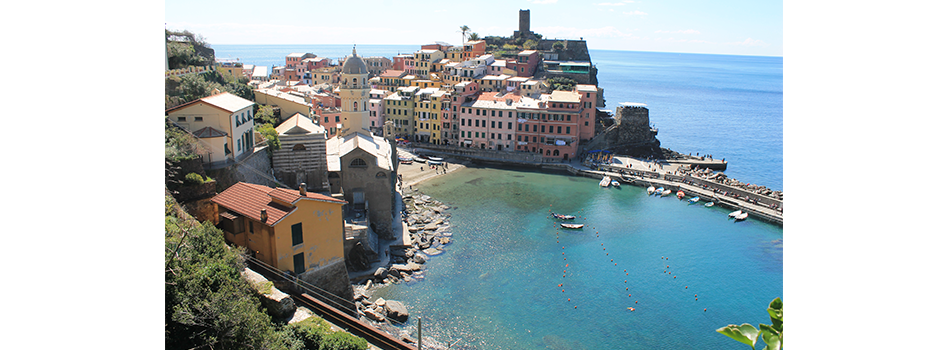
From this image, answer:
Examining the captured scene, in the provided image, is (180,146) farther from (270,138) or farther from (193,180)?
(270,138)

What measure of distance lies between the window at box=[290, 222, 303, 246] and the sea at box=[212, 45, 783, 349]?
5.82m

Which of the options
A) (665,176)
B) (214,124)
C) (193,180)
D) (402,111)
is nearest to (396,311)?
(193,180)

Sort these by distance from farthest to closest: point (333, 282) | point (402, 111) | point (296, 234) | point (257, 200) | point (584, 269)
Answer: point (402, 111) < point (584, 269) < point (333, 282) < point (257, 200) < point (296, 234)

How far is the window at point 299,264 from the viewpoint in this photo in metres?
15.4

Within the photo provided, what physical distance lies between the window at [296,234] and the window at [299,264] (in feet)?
1.26

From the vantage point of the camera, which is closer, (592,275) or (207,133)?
(207,133)

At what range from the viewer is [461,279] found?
74.7ft

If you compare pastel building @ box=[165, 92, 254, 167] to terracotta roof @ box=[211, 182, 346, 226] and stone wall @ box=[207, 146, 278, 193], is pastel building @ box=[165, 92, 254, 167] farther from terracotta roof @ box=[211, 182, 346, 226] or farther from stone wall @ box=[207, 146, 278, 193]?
terracotta roof @ box=[211, 182, 346, 226]

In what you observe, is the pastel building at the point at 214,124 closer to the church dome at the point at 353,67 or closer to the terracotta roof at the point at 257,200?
the terracotta roof at the point at 257,200

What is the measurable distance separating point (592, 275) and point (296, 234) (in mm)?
14113

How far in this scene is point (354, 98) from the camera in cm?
2995

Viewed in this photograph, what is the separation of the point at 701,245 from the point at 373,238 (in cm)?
1751

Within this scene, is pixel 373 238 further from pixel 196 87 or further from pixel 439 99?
pixel 439 99

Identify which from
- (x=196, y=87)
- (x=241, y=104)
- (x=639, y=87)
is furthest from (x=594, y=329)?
(x=639, y=87)
